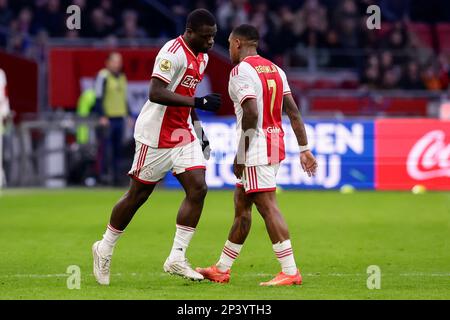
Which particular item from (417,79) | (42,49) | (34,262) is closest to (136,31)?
(42,49)

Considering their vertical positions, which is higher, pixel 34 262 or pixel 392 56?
pixel 392 56

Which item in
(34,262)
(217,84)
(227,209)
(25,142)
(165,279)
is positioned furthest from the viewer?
(217,84)

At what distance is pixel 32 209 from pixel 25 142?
5.59 m

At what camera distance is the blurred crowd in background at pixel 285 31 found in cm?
2594

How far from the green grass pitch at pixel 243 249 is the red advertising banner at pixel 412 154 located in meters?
0.81

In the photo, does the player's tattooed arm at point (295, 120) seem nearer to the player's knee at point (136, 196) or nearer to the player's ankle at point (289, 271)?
the player's ankle at point (289, 271)

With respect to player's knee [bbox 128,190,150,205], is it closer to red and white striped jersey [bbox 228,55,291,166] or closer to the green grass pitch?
the green grass pitch

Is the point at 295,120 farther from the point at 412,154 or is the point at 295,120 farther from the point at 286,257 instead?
the point at 412,154

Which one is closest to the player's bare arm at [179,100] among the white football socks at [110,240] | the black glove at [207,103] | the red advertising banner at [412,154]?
the black glove at [207,103]

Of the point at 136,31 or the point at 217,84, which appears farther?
the point at 136,31

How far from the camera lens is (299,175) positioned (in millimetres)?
21125

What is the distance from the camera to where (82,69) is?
80.2 ft
